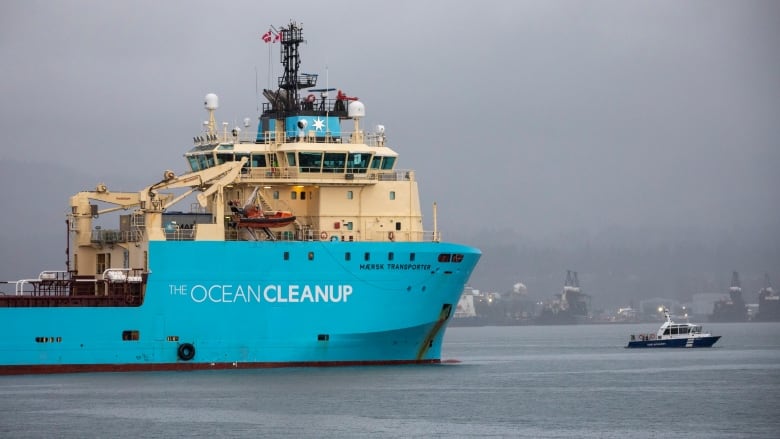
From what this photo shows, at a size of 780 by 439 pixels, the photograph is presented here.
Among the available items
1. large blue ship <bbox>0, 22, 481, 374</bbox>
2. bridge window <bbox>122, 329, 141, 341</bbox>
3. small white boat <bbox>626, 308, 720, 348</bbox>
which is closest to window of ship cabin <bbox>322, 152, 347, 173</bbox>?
large blue ship <bbox>0, 22, 481, 374</bbox>

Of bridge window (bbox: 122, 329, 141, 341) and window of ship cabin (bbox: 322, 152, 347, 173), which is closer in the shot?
bridge window (bbox: 122, 329, 141, 341)

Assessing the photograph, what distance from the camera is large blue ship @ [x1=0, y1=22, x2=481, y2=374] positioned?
4962 cm

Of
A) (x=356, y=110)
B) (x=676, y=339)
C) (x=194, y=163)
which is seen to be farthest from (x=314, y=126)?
(x=676, y=339)

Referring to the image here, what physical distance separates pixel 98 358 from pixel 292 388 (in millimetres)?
7613

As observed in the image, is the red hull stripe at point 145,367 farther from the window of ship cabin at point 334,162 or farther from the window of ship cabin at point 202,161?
the window of ship cabin at point 202,161

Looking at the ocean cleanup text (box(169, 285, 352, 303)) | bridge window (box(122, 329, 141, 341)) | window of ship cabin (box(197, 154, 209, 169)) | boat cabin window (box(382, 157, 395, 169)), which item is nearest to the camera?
bridge window (box(122, 329, 141, 341))

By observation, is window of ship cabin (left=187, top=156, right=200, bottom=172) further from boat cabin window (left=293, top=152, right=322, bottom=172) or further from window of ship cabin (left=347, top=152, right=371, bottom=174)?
window of ship cabin (left=347, top=152, right=371, bottom=174)

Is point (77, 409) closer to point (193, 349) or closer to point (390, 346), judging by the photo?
point (193, 349)

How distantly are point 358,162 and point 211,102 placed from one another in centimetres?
683

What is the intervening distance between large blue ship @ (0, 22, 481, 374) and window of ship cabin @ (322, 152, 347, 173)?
0.04 m

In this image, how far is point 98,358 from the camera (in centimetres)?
4947

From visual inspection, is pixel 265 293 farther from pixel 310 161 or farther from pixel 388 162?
pixel 388 162

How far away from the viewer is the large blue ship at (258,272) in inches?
1954

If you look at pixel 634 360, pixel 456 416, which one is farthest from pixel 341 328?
pixel 634 360
